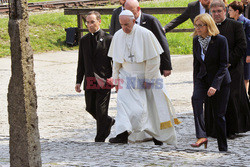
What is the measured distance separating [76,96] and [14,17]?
6.77m

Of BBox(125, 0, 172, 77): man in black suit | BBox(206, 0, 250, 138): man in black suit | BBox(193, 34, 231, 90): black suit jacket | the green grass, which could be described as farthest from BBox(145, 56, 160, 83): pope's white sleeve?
the green grass

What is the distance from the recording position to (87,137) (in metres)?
8.25

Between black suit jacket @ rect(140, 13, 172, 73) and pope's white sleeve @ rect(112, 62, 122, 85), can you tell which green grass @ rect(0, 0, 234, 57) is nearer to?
black suit jacket @ rect(140, 13, 172, 73)

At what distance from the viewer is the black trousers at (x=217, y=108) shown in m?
6.76

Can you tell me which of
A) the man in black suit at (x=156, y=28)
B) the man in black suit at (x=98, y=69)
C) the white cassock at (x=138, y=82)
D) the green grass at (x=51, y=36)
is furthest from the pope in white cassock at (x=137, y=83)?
the green grass at (x=51, y=36)

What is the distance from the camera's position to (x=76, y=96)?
458 inches

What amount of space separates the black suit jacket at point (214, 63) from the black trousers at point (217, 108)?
9 centimetres

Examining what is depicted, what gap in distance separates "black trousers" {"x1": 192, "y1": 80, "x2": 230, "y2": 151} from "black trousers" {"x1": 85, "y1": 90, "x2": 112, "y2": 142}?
4.96 feet

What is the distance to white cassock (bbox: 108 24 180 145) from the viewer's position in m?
7.05

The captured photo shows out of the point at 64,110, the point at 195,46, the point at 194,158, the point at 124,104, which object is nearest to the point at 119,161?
the point at 194,158

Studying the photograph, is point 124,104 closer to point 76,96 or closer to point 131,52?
point 131,52

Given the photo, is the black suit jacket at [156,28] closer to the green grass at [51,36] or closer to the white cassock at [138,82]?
the white cassock at [138,82]

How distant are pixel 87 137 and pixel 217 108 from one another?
225 centimetres

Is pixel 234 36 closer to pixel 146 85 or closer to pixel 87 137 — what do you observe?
pixel 146 85
